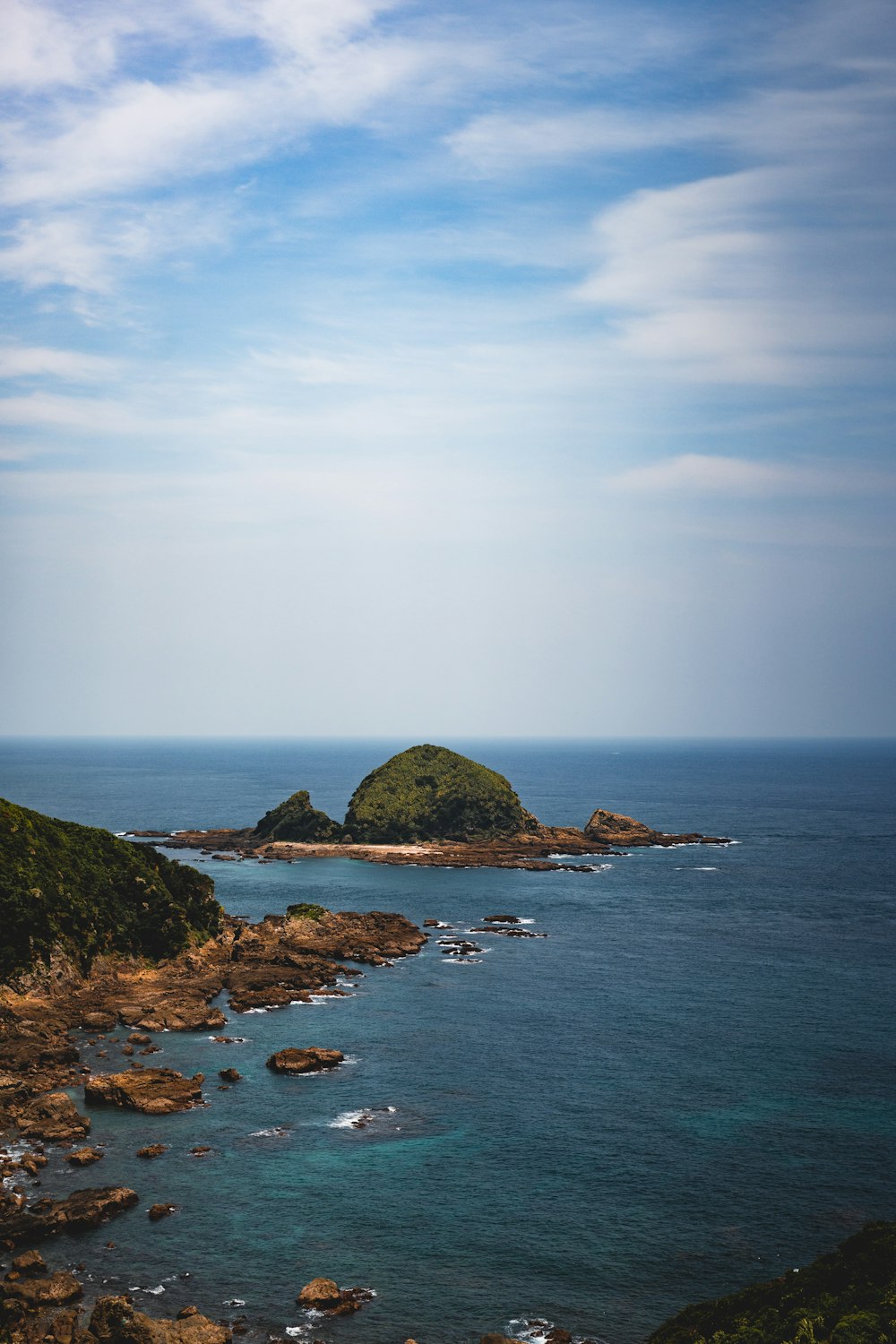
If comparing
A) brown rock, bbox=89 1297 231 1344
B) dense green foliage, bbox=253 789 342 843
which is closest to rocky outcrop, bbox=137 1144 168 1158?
brown rock, bbox=89 1297 231 1344

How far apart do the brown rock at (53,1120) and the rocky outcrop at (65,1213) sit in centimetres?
825

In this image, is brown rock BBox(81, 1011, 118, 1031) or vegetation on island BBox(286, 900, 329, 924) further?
vegetation on island BBox(286, 900, 329, 924)

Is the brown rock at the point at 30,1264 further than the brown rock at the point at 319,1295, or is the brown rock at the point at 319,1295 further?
the brown rock at the point at 30,1264

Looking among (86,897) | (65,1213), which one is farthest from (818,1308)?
(86,897)

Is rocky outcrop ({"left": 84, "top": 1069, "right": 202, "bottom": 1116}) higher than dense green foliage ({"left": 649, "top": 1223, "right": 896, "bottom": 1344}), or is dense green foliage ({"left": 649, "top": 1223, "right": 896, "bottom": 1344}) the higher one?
dense green foliage ({"left": 649, "top": 1223, "right": 896, "bottom": 1344})

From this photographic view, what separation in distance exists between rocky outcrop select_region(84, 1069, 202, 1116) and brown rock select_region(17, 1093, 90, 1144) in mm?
2400

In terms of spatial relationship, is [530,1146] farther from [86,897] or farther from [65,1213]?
[86,897]

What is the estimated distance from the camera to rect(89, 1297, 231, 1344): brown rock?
37344 mm

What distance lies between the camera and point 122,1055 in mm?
73750

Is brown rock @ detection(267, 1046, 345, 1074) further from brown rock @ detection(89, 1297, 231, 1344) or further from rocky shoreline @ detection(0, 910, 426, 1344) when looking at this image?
brown rock @ detection(89, 1297, 231, 1344)

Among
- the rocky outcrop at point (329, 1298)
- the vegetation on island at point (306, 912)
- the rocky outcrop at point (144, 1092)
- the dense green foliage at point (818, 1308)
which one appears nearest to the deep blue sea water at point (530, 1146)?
the rocky outcrop at point (329, 1298)

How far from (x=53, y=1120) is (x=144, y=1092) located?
21.8 ft

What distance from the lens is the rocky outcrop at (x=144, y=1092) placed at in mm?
63594

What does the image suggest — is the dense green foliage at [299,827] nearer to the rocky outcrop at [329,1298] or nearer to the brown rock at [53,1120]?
the brown rock at [53,1120]
